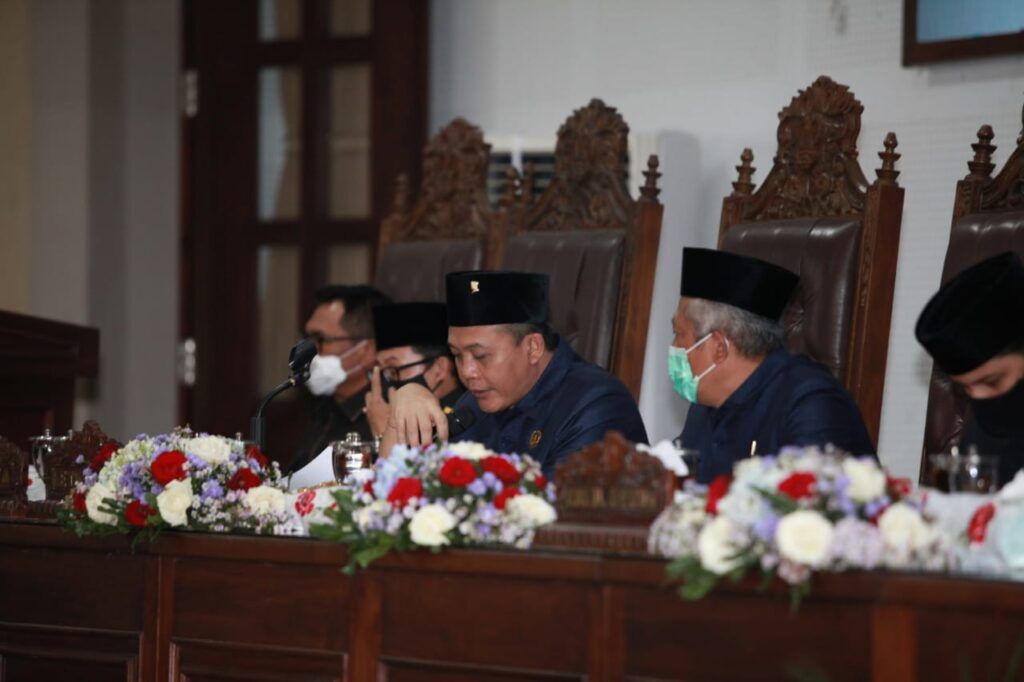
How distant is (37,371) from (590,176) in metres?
1.95

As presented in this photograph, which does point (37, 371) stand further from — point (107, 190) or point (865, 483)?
point (865, 483)

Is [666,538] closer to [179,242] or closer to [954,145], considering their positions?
[954,145]

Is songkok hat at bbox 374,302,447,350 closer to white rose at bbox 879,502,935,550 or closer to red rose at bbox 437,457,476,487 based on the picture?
red rose at bbox 437,457,476,487

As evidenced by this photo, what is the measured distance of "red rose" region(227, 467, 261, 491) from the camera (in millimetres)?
3131

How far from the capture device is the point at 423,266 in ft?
16.3

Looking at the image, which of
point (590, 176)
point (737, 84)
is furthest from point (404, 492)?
point (737, 84)

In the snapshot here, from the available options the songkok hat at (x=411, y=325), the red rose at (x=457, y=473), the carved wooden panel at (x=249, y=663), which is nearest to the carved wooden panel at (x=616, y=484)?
the red rose at (x=457, y=473)

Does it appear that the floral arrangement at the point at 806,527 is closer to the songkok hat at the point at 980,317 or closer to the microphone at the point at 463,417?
the songkok hat at the point at 980,317

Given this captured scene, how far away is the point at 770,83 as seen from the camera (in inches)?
199

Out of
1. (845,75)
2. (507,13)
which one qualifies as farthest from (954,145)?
(507,13)

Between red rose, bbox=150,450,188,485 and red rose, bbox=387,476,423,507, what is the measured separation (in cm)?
62

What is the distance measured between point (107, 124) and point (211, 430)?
1.54 metres

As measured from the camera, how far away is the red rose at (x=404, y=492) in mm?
2613

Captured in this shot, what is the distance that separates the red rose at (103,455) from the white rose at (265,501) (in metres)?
0.38
